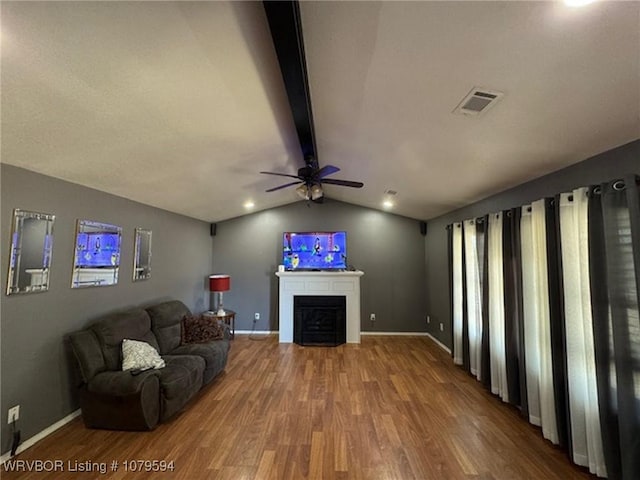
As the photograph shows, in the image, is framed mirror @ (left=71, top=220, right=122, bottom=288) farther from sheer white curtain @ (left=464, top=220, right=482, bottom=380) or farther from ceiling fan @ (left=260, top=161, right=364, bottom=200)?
sheer white curtain @ (left=464, top=220, right=482, bottom=380)

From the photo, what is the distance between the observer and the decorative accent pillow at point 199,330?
393 cm

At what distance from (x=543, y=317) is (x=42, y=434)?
4.61m

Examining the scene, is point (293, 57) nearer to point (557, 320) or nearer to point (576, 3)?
point (576, 3)

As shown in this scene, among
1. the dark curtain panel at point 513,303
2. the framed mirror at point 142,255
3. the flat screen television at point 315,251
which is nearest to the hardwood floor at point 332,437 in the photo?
the dark curtain panel at point 513,303

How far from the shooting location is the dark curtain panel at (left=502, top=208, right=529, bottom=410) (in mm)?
2869

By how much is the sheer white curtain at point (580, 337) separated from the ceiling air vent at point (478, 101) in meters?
1.06

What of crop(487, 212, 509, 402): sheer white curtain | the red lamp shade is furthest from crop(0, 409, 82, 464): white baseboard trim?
crop(487, 212, 509, 402): sheer white curtain

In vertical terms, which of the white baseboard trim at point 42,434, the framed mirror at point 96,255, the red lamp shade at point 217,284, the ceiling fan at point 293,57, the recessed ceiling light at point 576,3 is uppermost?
the ceiling fan at point 293,57

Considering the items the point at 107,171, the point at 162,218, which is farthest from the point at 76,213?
the point at 162,218

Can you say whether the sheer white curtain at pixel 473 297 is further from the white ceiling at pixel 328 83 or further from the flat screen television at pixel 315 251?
the flat screen television at pixel 315 251

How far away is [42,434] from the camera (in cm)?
245

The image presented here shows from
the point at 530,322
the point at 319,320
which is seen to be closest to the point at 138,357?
the point at 319,320

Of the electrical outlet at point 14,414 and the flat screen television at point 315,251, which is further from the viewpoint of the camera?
the flat screen television at point 315,251

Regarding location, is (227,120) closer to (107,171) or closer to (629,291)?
(107,171)
